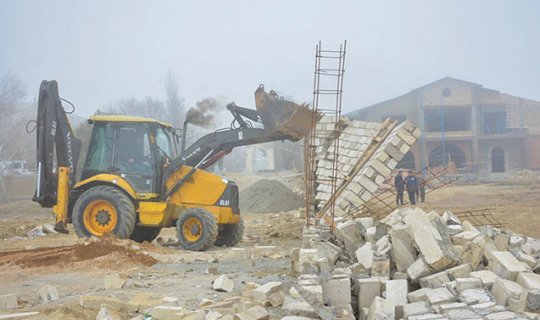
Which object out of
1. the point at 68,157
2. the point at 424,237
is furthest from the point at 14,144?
the point at 424,237

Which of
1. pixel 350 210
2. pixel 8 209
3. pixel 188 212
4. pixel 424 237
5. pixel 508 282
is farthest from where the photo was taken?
pixel 8 209

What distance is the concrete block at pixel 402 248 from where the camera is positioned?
253 inches

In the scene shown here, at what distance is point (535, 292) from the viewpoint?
4.97 m

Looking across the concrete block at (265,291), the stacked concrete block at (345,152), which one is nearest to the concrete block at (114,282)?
the concrete block at (265,291)

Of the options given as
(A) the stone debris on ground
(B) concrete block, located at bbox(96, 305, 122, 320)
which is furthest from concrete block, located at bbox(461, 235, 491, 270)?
(A) the stone debris on ground

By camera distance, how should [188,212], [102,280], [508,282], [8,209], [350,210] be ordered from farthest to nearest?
[8,209]
[350,210]
[188,212]
[102,280]
[508,282]

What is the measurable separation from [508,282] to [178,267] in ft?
14.8

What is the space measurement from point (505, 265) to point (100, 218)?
24.2ft

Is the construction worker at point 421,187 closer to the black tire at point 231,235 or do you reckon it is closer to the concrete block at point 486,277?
the black tire at point 231,235

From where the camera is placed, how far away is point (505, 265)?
5.88 m

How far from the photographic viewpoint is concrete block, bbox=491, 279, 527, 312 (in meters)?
4.96

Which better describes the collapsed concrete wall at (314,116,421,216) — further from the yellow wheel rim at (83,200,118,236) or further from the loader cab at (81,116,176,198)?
A: the yellow wheel rim at (83,200,118,236)

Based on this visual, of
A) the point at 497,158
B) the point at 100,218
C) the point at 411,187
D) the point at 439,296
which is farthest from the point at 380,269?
the point at 497,158

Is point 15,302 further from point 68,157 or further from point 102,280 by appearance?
point 68,157
